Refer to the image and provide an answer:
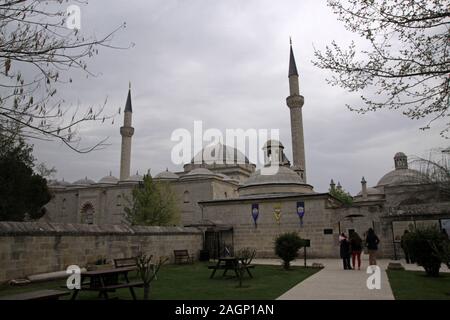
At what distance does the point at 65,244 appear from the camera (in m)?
10.3

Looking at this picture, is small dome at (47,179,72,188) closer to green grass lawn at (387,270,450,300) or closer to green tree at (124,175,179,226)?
green tree at (124,175,179,226)

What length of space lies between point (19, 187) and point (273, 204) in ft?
50.1

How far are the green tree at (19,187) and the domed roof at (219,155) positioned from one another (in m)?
24.1

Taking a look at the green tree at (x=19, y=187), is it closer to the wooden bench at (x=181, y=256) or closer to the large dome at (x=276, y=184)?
the wooden bench at (x=181, y=256)

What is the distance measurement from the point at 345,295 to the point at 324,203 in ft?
39.7

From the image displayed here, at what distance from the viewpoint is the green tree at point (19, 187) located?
808 inches

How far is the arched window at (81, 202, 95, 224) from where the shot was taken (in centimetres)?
4119

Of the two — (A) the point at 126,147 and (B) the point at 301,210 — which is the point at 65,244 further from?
(A) the point at 126,147

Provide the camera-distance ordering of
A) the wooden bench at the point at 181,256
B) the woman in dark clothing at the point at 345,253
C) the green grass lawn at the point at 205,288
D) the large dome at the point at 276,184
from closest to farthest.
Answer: the green grass lawn at the point at 205,288 → the woman in dark clothing at the point at 345,253 → the wooden bench at the point at 181,256 → the large dome at the point at 276,184

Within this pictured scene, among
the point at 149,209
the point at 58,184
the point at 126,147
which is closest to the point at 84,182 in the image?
the point at 58,184

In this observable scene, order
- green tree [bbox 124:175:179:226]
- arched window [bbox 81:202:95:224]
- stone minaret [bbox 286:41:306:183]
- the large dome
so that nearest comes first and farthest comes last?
the large dome → green tree [bbox 124:175:179:226] → stone minaret [bbox 286:41:306:183] → arched window [bbox 81:202:95:224]

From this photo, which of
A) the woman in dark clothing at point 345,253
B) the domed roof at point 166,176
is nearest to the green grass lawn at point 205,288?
the woman in dark clothing at point 345,253

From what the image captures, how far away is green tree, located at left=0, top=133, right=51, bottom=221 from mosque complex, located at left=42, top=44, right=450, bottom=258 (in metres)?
10.3

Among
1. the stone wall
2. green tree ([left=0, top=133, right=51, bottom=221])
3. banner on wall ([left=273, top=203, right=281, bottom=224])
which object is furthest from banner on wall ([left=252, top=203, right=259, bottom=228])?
green tree ([left=0, top=133, right=51, bottom=221])
